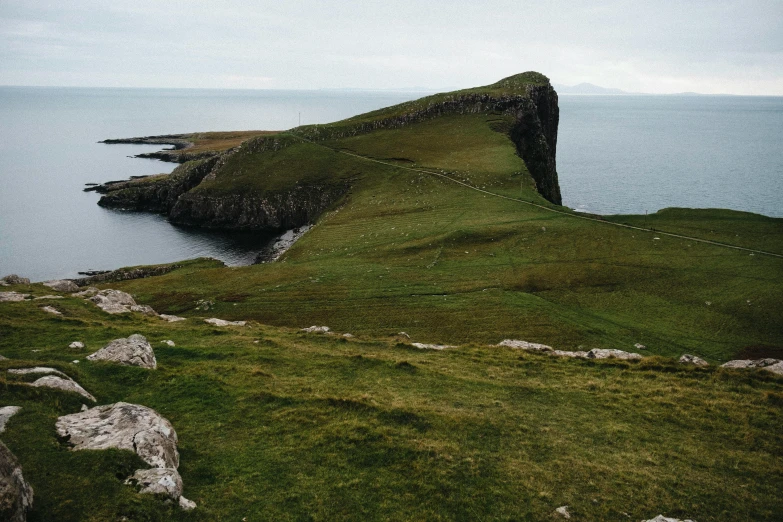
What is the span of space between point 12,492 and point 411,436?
1382cm

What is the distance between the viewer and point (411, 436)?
21.2m

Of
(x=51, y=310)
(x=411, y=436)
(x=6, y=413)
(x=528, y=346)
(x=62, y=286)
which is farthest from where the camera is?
(x=62, y=286)

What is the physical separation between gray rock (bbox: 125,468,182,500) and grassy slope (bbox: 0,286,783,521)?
0.43 metres

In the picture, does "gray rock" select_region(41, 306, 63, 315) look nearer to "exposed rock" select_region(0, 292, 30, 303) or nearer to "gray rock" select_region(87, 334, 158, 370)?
"exposed rock" select_region(0, 292, 30, 303)

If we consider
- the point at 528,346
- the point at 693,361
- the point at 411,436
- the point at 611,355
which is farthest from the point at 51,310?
the point at 693,361

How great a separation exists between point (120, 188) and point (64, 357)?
137119 millimetres

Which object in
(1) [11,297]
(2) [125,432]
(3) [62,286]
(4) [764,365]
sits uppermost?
(2) [125,432]

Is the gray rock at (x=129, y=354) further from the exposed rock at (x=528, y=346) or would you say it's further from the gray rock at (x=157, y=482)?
the exposed rock at (x=528, y=346)

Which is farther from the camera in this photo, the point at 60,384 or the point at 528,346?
the point at 528,346

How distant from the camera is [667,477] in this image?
1942cm

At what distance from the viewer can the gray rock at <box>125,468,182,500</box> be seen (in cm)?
1553

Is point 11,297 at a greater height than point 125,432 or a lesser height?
lesser

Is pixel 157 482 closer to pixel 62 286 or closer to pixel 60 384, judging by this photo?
pixel 60 384

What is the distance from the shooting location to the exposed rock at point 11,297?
3973 cm
